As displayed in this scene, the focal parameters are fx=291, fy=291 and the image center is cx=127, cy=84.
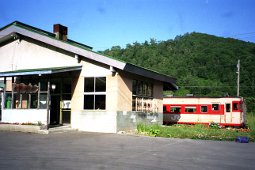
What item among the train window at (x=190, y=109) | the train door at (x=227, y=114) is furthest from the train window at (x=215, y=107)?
the train window at (x=190, y=109)

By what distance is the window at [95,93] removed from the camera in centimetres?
1777

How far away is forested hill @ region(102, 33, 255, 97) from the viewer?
69.5 metres

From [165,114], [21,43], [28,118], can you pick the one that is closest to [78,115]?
[28,118]

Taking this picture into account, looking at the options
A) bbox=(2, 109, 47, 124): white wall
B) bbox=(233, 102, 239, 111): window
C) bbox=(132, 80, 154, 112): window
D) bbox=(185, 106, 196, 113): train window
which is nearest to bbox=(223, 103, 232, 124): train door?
bbox=(233, 102, 239, 111): window

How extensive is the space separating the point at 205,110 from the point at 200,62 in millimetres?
50704

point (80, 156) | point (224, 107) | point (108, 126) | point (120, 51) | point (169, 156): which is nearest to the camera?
point (80, 156)

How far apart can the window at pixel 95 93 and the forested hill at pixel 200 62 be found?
165 ft

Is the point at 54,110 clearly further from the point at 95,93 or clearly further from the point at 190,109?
the point at 190,109

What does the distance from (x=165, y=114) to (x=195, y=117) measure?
10.5ft

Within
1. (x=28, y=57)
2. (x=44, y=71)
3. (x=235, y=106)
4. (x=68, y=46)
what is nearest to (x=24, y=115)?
(x=44, y=71)

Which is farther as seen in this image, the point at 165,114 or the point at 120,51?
the point at 120,51

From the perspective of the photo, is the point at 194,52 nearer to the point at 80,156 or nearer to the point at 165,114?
the point at 165,114

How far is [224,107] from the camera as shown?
2739 centimetres

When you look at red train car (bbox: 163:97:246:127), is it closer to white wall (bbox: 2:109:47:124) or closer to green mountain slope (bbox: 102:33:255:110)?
white wall (bbox: 2:109:47:124)
